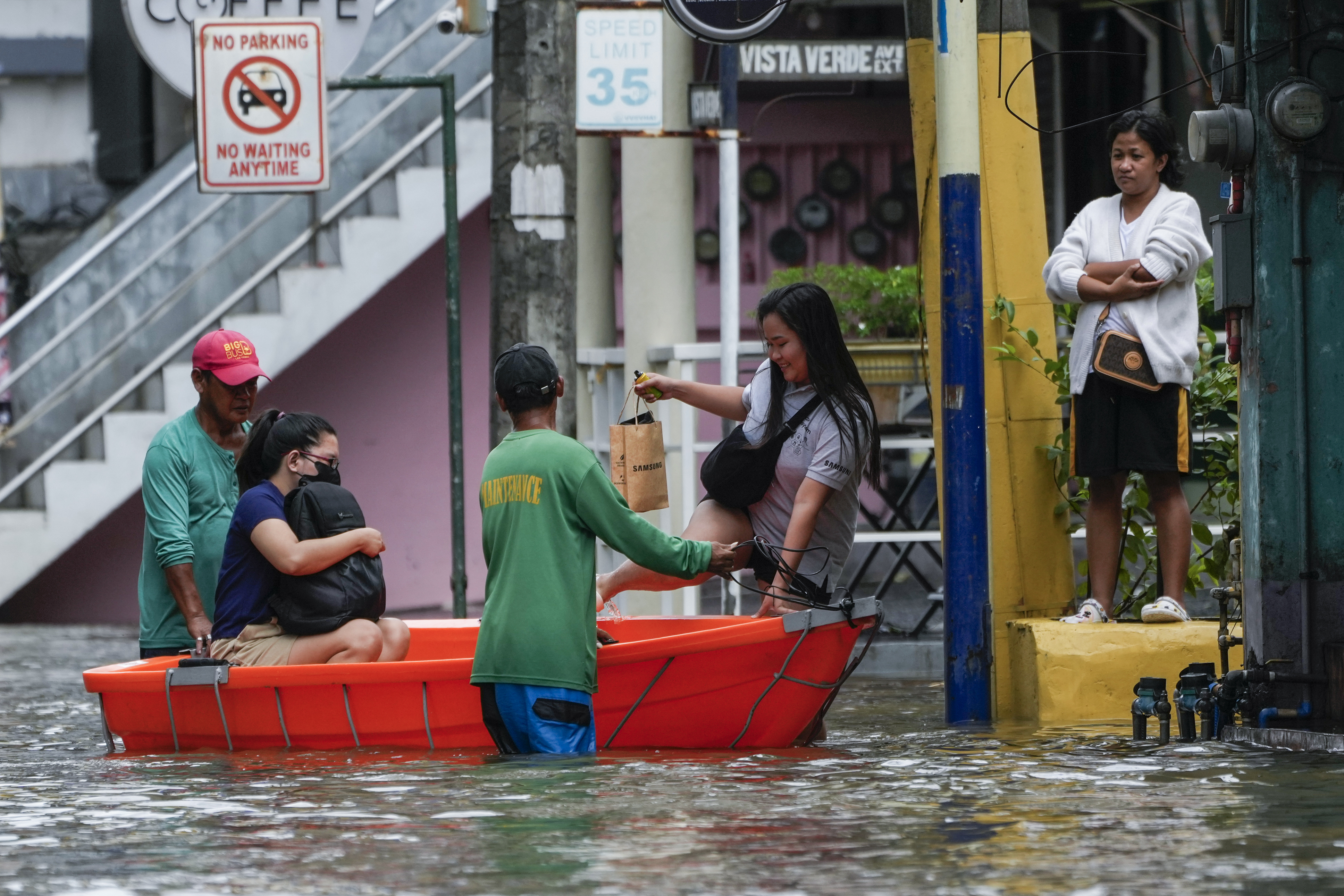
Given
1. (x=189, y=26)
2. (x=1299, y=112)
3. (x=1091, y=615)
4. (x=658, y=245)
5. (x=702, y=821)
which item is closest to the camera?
(x=702, y=821)

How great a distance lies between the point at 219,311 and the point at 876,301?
5.08 meters

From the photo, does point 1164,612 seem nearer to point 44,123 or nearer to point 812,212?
point 812,212

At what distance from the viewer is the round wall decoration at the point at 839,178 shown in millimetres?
15383

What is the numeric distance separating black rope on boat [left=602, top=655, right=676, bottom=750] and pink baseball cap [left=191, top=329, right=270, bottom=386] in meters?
1.92

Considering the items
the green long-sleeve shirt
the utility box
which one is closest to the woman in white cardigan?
the utility box

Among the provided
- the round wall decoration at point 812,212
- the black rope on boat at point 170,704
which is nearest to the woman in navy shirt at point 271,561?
the black rope on boat at point 170,704

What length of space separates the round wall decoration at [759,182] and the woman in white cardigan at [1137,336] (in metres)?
7.20

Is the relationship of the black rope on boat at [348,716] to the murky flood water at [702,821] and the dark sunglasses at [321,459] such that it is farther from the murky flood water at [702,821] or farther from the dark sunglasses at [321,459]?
the dark sunglasses at [321,459]

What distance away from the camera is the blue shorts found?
22.2 feet

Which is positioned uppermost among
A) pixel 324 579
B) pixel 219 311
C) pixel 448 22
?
pixel 448 22

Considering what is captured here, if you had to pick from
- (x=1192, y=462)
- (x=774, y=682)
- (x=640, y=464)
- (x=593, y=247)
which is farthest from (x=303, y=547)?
(x=593, y=247)

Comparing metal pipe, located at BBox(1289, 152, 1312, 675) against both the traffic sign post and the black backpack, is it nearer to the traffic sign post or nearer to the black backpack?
the black backpack

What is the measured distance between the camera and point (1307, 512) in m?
7.12

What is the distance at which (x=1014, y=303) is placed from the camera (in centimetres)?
862
